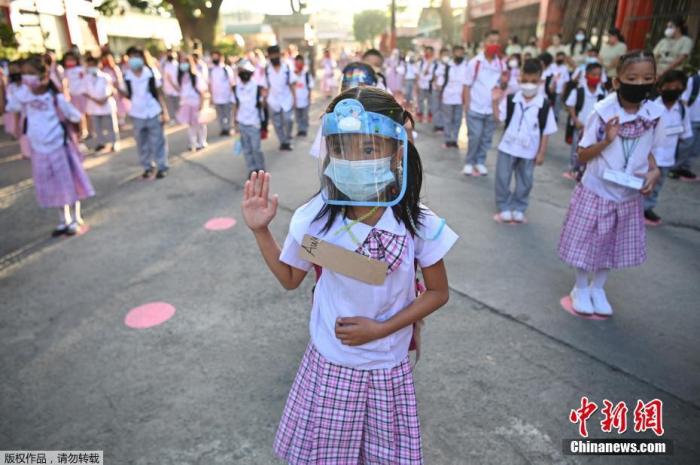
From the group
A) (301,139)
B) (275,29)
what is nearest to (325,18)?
(275,29)

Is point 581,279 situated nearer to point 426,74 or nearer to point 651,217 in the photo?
point 651,217

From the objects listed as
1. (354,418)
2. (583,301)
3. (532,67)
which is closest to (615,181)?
(583,301)

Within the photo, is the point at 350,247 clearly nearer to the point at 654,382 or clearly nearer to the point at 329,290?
the point at 329,290

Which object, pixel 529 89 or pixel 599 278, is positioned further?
pixel 529 89

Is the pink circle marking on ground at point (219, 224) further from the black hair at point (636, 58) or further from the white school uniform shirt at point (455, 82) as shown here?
the white school uniform shirt at point (455, 82)

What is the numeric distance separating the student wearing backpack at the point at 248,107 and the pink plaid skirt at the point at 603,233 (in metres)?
5.00

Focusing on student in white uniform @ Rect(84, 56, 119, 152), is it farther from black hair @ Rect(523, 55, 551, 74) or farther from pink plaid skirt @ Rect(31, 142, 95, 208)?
black hair @ Rect(523, 55, 551, 74)

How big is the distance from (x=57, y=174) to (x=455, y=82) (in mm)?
6352

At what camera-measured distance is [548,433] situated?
238cm

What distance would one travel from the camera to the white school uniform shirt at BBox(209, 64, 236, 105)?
9.81 metres

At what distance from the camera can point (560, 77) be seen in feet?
35.0

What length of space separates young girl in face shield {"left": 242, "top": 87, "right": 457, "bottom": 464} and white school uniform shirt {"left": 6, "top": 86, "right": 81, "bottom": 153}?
4.30m

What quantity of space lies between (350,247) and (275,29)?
5008cm

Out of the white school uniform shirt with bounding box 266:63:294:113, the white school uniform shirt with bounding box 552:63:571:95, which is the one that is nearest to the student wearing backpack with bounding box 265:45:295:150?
the white school uniform shirt with bounding box 266:63:294:113
